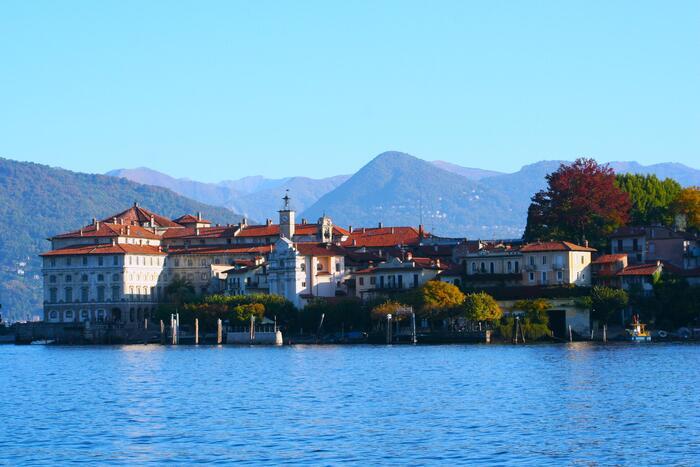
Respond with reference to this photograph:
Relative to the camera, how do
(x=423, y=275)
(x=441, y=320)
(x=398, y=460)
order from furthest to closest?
(x=423, y=275) → (x=441, y=320) → (x=398, y=460)

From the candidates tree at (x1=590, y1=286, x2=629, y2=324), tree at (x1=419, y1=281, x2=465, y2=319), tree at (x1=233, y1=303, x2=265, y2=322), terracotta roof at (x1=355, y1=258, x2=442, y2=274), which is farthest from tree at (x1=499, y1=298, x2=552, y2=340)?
tree at (x1=233, y1=303, x2=265, y2=322)

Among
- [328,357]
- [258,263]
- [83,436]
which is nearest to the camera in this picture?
[83,436]

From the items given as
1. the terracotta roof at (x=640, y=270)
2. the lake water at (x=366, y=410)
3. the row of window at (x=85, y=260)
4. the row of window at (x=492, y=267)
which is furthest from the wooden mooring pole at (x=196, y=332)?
the terracotta roof at (x=640, y=270)

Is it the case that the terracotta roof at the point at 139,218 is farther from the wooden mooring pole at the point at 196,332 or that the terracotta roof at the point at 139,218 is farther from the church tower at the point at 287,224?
the wooden mooring pole at the point at 196,332

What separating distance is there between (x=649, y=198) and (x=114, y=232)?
170 feet

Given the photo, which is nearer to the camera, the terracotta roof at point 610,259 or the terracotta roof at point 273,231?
the terracotta roof at point 610,259

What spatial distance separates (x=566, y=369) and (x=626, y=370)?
3045 millimetres

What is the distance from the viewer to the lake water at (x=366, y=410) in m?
46.5

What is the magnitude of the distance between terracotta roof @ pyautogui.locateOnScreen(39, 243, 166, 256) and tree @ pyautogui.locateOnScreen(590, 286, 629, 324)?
168 ft

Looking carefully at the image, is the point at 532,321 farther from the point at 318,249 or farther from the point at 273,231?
the point at 273,231

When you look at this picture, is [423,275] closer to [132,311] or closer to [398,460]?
[132,311]

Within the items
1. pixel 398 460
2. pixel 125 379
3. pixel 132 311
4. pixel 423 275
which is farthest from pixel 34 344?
pixel 398 460

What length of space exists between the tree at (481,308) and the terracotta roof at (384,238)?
36.1m

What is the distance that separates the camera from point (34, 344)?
147 meters
